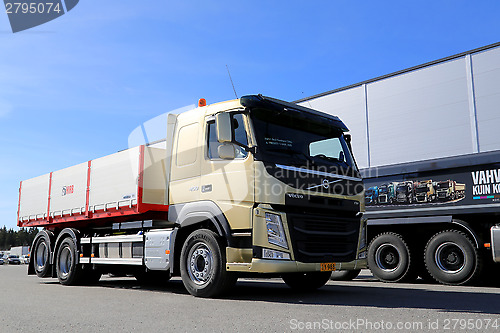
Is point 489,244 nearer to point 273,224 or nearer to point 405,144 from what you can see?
point 405,144

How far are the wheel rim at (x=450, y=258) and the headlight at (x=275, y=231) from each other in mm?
4793

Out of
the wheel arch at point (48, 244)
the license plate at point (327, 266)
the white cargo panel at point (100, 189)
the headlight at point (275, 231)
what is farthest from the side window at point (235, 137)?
the wheel arch at point (48, 244)

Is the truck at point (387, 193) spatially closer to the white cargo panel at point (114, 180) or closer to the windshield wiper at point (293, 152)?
the windshield wiper at point (293, 152)

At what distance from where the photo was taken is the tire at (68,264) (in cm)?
1062

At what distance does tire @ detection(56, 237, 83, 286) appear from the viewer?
10.6 m

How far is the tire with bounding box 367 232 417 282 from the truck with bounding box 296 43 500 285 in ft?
0.07

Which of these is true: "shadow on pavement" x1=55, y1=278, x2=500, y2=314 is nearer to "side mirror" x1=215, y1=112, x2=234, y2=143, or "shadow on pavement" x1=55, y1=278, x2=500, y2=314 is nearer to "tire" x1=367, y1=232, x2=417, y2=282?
"tire" x1=367, y1=232, x2=417, y2=282

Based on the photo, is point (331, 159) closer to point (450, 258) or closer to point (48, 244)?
point (450, 258)

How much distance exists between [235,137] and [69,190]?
5727mm

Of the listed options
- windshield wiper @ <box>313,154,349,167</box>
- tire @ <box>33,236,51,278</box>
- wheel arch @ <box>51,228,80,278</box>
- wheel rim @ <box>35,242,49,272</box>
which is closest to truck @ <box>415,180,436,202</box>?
windshield wiper @ <box>313,154,349,167</box>

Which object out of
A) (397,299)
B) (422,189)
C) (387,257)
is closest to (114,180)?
(397,299)

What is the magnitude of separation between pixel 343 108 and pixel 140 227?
26.0ft

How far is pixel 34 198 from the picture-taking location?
12.6m

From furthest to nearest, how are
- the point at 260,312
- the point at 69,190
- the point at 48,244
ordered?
the point at 48,244 → the point at 69,190 → the point at 260,312
